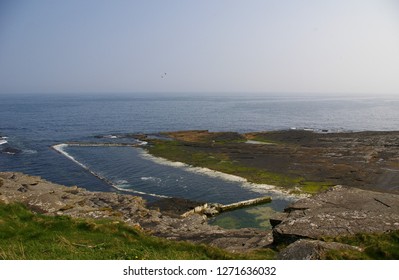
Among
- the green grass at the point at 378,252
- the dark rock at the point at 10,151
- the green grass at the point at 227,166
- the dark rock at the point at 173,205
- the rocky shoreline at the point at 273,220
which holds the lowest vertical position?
the dark rock at the point at 173,205

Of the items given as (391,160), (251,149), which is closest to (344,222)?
(391,160)

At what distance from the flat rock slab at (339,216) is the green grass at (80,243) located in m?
2.41

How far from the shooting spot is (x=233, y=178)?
133ft

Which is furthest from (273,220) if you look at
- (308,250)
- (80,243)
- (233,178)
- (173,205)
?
(233,178)

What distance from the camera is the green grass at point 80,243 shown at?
34.6ft

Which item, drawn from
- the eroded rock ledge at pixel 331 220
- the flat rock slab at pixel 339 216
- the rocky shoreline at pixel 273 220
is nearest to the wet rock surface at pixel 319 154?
the flat rock slab at pixel 339 216

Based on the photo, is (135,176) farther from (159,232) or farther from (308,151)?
(308,151)

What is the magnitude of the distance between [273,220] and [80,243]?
1098 centimetres

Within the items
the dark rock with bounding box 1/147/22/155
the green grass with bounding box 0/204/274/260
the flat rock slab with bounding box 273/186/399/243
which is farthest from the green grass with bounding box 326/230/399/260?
the dark rock with bounding box 1/147/22/155

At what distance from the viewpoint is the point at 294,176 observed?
40.5 metres

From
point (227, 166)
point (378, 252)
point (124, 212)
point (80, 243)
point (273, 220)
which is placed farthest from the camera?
point (227, 166)

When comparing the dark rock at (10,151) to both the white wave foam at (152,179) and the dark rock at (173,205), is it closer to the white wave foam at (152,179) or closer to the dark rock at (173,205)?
the white wave foam at (152,179)

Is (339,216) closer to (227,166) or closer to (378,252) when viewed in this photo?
(378,252)

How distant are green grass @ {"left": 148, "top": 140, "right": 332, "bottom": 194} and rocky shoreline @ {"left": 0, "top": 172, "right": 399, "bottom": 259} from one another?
13421mm
